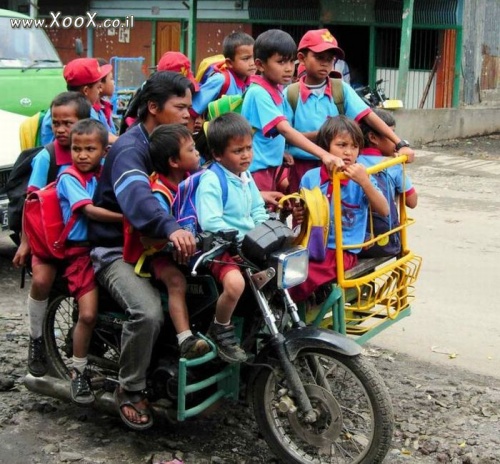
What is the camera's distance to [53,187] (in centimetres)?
409

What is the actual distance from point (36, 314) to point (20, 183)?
0.85 meters

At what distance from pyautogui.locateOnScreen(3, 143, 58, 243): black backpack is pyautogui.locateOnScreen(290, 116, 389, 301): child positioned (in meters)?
1.34

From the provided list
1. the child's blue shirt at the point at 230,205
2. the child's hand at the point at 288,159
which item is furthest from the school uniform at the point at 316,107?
the child's blue shirt at the point at 230,205

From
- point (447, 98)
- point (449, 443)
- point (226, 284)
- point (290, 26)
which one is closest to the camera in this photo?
point (226, 284)

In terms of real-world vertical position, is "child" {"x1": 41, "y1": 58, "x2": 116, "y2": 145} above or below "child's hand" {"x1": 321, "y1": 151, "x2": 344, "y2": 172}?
above

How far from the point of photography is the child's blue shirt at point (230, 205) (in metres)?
3.55

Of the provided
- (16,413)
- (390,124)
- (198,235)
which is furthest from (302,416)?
(390,124)

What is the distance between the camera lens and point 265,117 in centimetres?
480

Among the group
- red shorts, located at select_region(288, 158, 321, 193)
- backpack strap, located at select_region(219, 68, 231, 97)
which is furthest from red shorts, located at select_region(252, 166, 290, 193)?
backpack strap, located at select_region(219, 68, 231, 97)

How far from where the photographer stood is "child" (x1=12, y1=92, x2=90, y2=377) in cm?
412

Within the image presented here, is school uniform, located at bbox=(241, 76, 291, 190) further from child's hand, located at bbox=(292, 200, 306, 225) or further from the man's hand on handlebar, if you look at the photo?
the man's hand on handlebar

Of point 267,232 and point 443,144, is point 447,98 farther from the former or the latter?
point 267,232

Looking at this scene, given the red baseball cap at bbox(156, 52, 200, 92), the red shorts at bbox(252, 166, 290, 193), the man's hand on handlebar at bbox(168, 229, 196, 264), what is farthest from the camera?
the red baseball cap at bbox(156, 52, 200, 92)

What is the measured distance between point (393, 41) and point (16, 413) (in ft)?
50.4
